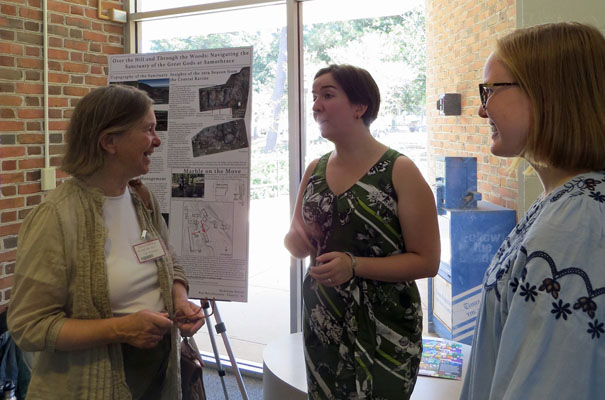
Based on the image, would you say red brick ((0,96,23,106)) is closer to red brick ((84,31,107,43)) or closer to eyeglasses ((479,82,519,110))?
red brick ((84,31,107,43))

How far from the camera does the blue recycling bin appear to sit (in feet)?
9.59

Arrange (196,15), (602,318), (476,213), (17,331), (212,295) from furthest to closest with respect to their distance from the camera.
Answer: (196,15) < (476,213) < (212,295) < (17,331) < (602,318)

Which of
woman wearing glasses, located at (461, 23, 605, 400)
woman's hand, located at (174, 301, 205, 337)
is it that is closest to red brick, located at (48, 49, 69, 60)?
woman's hand, located at (174, 301, 205, 337)

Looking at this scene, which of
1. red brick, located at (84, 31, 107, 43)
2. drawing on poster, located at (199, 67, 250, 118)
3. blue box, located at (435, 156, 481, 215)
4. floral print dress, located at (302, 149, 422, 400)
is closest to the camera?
floral print dress, located at (302, 149, 422, 400)

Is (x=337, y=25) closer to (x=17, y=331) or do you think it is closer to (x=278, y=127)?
(x=278, y=127)

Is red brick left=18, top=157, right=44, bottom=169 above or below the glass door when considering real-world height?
below

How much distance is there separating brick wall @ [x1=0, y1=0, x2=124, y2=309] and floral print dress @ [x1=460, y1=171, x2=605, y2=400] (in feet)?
9.66

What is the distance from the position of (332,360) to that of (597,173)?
1.04 m

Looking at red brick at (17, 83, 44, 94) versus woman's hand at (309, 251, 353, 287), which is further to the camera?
red brick at (17, 83, 44, 94)

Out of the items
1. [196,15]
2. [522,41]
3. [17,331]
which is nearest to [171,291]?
[17,331]

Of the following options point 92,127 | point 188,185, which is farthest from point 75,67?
point 92,127

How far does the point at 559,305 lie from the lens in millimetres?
701

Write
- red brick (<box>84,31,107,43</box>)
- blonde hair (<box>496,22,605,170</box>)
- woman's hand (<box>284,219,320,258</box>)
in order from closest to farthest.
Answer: blonde hair (<box>496,22,605,170</box>), woman's hand (<box>284,219,320,258</box>), red brick (<box>84,31,107,43</box>)

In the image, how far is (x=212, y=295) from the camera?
2436 mm
